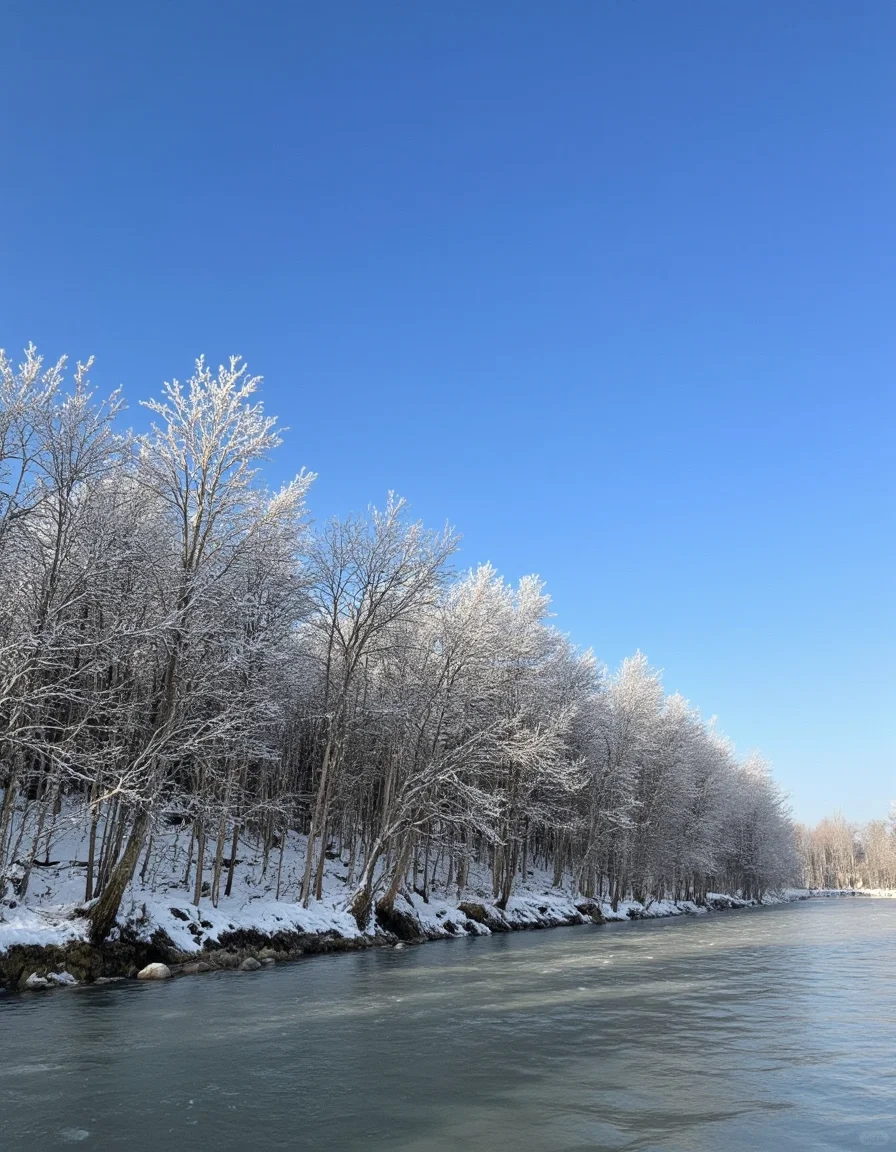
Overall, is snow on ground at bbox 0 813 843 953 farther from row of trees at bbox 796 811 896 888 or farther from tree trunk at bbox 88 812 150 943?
row of trees at bbox 796 811 896 888

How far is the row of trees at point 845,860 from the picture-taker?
14825cm

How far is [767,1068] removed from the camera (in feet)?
35.4

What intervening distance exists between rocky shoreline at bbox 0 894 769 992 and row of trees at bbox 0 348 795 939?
0.94 meters

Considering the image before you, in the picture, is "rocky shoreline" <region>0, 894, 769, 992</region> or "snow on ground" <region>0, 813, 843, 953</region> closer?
"rocky shoreline" <region>0, 894, 769, 992</region>

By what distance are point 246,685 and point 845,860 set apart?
164380 mm

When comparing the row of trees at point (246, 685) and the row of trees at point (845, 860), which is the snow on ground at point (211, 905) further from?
the row of trees at point (845, 860)

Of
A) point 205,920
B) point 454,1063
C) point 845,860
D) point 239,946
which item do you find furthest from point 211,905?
point 845,860

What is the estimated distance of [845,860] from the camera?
519 ft

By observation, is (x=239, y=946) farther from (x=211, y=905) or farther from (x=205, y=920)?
(x=211, y=905)

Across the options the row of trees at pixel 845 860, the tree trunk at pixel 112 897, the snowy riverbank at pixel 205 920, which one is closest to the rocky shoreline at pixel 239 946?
the snowy riverbank at pixel 205 920

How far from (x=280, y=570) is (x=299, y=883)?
1367 cm

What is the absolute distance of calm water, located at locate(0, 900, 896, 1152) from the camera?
820 cm

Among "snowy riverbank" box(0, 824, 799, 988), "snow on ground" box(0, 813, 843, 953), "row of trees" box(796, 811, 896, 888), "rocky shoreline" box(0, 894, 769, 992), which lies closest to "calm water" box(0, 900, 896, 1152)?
"rocky shoreline" box(0, 894, 769, 992)

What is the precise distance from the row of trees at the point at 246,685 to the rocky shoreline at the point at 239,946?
939 millimetres
